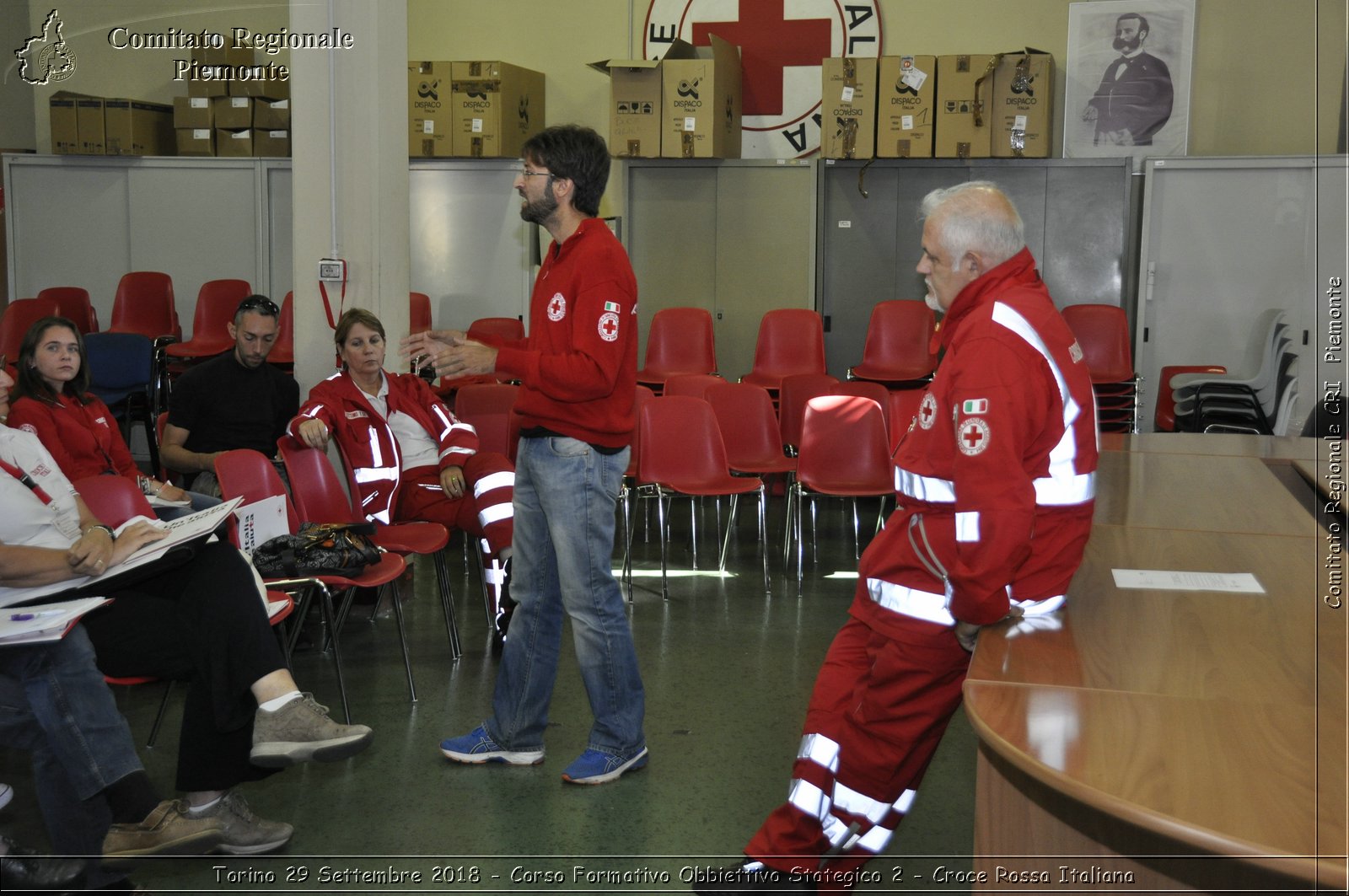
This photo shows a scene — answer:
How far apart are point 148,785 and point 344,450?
1990mm

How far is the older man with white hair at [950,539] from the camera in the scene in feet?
6.70

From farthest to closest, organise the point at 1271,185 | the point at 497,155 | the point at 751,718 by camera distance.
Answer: the point at 497,155 → the point at 1271,185 → the point at 751,718

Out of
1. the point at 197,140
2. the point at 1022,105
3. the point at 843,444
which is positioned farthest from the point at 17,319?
the point at 1022,105

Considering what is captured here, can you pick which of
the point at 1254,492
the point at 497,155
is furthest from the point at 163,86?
the point at 1254,492

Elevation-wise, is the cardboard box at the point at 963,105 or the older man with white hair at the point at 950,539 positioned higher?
the cardboard box at the point at 963,105

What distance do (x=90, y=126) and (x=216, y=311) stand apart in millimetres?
1806

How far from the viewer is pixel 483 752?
3309mm

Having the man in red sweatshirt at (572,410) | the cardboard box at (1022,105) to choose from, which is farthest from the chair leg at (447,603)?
the cardboard box at (1022,105)

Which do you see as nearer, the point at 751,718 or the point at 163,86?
the point at 751,718

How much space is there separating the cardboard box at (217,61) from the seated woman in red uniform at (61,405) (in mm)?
4966

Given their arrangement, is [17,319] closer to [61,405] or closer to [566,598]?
[61,405]

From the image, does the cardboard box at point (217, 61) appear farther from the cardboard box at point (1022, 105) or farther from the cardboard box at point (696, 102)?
the cardboard box at point (1022, 105)

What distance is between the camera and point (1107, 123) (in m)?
8.24

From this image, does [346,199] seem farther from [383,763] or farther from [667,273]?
[667,273]
